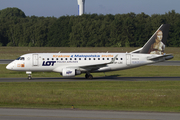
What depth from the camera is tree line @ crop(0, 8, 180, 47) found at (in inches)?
4166

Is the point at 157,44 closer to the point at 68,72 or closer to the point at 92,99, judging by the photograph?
the point at 68,72

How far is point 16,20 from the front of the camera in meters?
141

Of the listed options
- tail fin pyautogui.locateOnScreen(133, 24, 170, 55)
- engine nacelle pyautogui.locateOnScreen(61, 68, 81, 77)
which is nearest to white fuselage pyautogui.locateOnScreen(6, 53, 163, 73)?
engine nacelle pyautogui.locateOnScreen(61, 68, 81, 77)

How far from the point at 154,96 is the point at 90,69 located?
47.7 feet

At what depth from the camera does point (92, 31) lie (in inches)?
4363

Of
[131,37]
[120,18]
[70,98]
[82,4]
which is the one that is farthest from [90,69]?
[82,4]

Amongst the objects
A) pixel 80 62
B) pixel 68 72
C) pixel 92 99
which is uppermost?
pixel 80 62

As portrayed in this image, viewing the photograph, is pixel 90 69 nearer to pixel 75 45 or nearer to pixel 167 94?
pixel 167 94

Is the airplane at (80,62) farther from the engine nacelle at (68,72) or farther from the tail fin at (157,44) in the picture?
the tail fin at (157,44)

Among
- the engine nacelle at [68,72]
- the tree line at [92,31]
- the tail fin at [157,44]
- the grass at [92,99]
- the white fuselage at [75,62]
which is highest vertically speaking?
the tree line at [92,31]

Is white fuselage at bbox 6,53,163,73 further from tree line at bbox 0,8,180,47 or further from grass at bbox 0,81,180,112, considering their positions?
tree line at bbox 0,8,180,47

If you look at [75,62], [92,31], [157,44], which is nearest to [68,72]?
[75,62]

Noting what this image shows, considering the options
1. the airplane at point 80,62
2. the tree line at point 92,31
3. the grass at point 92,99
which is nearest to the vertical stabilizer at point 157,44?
the airplane at point 80,62

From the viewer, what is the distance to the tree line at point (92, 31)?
A: 10581cm
